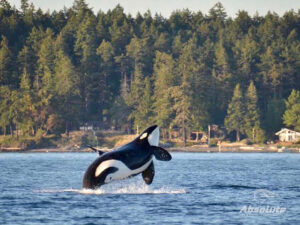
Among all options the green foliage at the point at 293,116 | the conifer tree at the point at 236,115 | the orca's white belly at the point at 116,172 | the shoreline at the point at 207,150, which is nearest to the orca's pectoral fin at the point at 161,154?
the orca's white belly at the point at 116,172

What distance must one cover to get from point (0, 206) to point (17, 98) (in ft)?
464

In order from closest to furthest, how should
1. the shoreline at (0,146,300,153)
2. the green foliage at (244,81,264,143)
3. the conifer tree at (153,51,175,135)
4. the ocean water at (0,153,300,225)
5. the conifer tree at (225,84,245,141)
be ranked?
1. the ocean water at (0,153,300,225)
2. the shoreline at (0,146,300,153)
3. the green foliage at (244,81,264,143)
4. the conifer tree at (225,84,245,141)
5. the conifer tree at (153,51,175,135)

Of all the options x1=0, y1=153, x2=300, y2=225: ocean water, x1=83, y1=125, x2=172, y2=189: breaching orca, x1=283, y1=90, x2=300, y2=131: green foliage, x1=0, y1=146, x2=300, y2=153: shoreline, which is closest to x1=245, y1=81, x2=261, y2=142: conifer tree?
x1=283, y1=90, x2=300, y2=131: green foliage

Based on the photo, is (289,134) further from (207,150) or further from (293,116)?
(207,150)

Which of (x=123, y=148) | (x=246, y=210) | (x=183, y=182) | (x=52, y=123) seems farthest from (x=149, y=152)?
(x=52, y=123)

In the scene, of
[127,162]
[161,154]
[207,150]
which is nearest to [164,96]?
[207,150]

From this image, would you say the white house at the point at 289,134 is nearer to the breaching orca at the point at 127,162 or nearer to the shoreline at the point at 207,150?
the shoreline at the point at 207,150

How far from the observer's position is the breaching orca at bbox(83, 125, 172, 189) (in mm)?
44344

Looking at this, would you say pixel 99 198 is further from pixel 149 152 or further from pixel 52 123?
pixel 52 123

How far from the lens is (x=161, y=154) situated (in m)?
46.0

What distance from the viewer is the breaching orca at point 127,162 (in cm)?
4434

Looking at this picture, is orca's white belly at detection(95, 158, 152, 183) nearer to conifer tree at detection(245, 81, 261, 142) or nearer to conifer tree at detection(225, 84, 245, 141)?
conifer tree at detection(245, 81, 261, 142)

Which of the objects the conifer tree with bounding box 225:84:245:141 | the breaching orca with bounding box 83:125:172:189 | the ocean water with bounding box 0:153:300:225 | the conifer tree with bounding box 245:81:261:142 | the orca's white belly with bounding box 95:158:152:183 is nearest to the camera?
the ocean water with bounding box 0:153:300:225

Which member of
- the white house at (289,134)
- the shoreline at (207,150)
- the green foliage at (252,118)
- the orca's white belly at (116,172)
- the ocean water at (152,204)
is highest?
the green foliage at (252,118)
